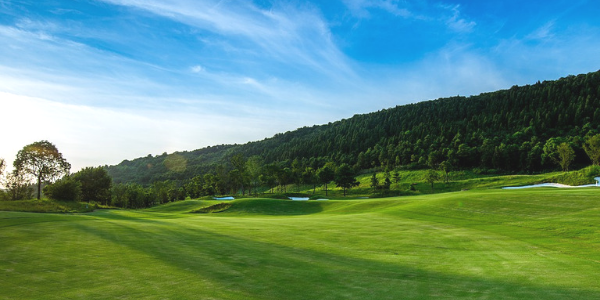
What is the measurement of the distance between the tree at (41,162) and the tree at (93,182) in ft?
56.4

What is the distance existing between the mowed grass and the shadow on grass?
4 centimetres

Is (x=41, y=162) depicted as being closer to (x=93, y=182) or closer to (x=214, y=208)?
(x=93, y=182)

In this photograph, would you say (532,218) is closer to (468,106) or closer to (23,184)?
(23,184)

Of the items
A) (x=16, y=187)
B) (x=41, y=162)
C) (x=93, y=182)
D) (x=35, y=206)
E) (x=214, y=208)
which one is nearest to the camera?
(x=35, y=206)

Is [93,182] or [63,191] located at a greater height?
[93,182]

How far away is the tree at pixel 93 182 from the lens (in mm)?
88062

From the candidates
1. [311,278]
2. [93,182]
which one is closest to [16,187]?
[93,182]

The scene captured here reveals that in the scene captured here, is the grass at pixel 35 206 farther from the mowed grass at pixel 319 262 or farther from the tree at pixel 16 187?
the tree at pixel 16 187

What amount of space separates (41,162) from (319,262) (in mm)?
83283

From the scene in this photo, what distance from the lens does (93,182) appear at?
292 feet

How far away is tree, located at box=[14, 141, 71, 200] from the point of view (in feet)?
218

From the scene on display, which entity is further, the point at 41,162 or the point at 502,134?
the point at 502,134

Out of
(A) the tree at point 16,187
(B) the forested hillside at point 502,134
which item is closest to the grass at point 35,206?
(A) the tree at point 16,187

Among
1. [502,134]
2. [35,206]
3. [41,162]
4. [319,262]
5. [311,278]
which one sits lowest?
[319,262]
